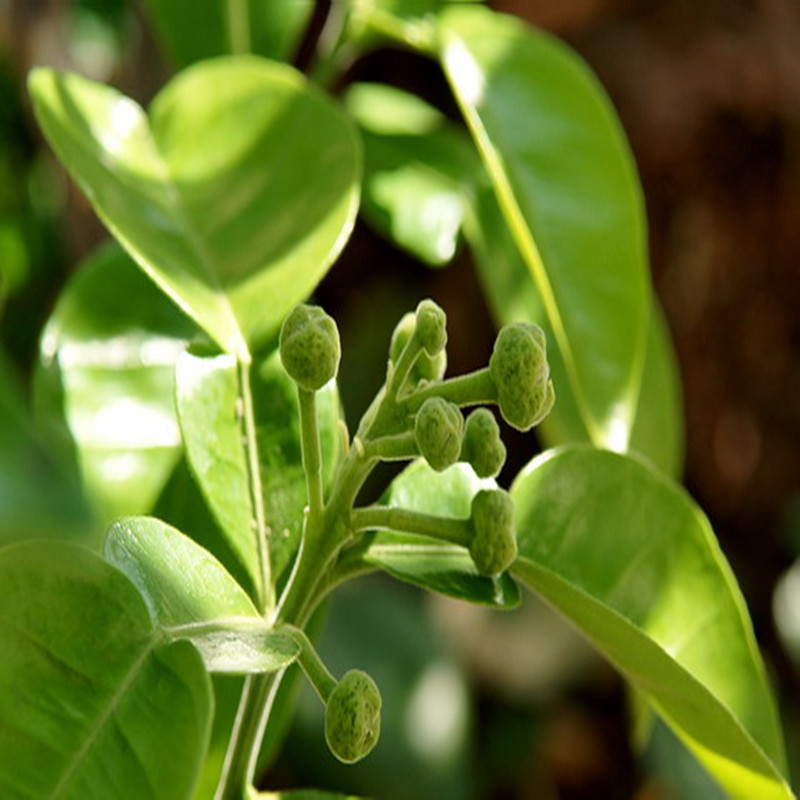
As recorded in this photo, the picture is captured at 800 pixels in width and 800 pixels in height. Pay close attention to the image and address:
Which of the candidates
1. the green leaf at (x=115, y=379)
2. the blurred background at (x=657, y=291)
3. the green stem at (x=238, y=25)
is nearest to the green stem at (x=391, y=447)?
the green leaf at (x=115, y=379)

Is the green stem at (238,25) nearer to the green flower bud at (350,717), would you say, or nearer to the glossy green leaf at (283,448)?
the glossy green leaf at (283,448)

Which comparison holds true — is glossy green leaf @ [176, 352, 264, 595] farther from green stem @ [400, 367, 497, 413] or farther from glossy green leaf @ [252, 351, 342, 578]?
green stem @ [400, 367, 497, 413]

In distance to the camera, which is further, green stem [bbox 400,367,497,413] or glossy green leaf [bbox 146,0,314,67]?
glossy green leaf [bbox 146,0,314,67]

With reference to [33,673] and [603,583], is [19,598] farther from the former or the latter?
[603,583]

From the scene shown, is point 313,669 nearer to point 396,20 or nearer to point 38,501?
point 38,501

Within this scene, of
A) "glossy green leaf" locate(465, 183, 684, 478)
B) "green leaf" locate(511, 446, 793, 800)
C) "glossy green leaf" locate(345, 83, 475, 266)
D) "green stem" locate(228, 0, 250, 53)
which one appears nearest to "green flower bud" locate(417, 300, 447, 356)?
"green leaf" locate(511, 446, 793, 800)
